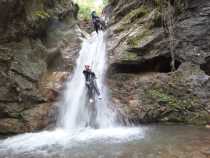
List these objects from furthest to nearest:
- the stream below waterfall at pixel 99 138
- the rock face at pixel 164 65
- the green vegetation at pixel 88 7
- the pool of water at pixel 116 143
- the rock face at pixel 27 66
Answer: the green vegetation at pixel 88 7
the rock face at pixel 27 66
the rock face at pixel 164 65
the stream below waterfall at pixel 99 138
the pool of water at pixel 116 143

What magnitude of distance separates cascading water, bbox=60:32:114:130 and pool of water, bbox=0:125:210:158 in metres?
1.15

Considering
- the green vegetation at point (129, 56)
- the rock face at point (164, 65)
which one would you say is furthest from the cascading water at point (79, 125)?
the green vegetation at point (129, 56)

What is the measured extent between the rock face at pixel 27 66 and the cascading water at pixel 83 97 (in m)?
0.56

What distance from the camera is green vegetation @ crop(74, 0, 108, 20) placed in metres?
28.2

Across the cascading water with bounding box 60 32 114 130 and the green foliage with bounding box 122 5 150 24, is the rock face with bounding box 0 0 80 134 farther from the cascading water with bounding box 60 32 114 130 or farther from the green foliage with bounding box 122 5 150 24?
the green foliage with bounding box 122 5 150 24

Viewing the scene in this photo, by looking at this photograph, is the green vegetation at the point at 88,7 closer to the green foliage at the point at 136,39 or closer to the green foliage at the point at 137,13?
the green foliage at the point at 137,13

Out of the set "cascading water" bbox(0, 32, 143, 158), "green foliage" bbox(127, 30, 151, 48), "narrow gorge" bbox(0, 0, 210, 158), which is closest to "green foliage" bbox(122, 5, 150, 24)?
"narrow gorge" bbox(0, 0, 210, 158)

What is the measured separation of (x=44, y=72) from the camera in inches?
637

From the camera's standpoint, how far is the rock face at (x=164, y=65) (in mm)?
13367

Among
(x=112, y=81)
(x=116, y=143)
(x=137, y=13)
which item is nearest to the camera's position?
(x=116, y=143)

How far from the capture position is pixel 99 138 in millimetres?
11484

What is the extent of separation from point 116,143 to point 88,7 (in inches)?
865

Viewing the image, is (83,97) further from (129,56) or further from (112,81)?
(129,56)

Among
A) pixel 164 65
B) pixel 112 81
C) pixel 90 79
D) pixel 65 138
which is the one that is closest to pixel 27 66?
pixel 90 79
